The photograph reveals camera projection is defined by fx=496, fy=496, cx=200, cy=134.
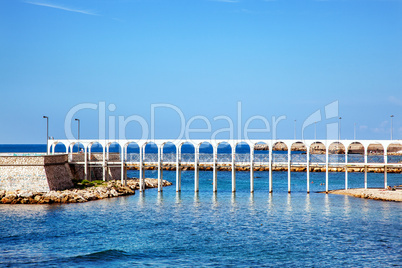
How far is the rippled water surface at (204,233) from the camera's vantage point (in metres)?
29.4

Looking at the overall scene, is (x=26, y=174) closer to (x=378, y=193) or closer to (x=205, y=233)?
(x=205, y=233)

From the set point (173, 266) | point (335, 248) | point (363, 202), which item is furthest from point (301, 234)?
point (363, 202)

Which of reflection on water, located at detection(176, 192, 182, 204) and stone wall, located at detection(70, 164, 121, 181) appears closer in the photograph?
reflection on water, located at detection(176, 192, 182, 204)

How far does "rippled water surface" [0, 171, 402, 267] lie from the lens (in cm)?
2941

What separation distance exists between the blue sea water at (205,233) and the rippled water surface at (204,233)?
6 centimetres

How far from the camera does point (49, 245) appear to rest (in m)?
32.4

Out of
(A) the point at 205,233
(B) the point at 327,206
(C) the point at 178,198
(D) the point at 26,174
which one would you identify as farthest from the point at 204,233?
(D) the point at 26,174

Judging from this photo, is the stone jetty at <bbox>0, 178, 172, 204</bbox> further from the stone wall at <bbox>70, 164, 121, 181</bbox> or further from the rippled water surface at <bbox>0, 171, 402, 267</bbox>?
the stone wall at <bbox>70, 164, 121, 181</bbox>

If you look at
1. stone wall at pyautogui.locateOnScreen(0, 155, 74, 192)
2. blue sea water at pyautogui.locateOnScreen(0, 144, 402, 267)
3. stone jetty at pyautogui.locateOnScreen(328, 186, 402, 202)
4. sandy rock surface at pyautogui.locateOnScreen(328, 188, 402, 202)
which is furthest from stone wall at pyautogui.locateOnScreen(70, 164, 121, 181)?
sandy rock surface at pyautogui.locateOnScreen(328, 188, 402, 202)

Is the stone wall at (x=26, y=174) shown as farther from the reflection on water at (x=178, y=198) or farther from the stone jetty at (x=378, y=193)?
the stone jetty at (x=378, y=193)

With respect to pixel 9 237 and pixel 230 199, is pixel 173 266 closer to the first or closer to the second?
pixel 9 237

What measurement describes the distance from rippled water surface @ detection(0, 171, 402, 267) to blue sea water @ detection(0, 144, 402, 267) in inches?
2.4

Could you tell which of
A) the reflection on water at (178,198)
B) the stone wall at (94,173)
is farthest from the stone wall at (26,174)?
the reflection on water at (178,198)

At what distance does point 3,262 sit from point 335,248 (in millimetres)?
20162
